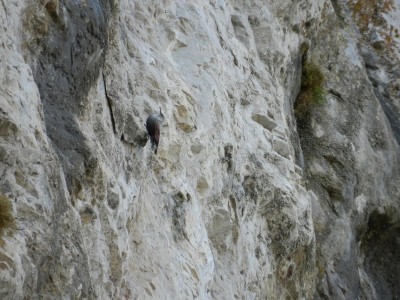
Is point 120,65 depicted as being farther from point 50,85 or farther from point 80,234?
point 80,234

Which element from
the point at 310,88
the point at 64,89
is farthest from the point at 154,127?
the point at 310,88

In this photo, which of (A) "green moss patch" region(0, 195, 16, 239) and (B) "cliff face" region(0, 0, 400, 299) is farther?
(B) "cliff face" region(0, 0, 400, 299)

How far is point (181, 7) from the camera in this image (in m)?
8.95

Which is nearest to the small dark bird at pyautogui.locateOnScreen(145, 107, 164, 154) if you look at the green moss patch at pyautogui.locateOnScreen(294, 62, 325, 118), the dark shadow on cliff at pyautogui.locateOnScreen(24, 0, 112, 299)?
the dark shadow on cliff at pyautogui.locateOnScreen(24, 0, 112, 299)

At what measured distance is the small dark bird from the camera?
6.91m

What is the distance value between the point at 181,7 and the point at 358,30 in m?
8.09

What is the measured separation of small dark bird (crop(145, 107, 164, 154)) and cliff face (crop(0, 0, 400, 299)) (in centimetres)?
11

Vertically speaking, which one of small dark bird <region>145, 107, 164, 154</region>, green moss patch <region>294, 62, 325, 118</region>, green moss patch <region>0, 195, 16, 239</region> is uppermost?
green moss patch <region>294, 62, 325, 118</region>

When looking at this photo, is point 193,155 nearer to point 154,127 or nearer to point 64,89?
point 154,127

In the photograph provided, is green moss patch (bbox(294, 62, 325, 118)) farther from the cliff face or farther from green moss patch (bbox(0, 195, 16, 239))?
green moss patch (bbox(0, 195, 16, 239))

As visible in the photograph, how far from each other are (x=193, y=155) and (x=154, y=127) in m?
1.16

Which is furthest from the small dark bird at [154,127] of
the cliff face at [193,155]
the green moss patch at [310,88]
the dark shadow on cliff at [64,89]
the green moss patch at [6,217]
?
the green moss patch at [310,88]

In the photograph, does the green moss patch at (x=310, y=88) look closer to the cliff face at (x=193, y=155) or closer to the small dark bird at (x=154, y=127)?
the cliff face at (x=193, y=155)

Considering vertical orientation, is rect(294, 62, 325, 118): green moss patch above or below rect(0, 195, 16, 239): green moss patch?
above
